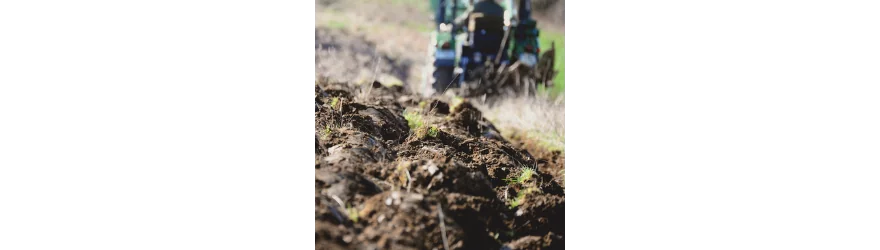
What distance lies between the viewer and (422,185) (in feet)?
8.88

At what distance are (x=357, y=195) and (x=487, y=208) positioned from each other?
45 cm

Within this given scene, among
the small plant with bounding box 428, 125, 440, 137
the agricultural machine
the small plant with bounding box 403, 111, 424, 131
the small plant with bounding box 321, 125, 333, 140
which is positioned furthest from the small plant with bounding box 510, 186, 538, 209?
the agricultural machine

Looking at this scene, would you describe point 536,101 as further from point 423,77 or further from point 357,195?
point 357,195

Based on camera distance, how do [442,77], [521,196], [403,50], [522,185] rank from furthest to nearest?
[403,50]
[442,77]
[522,185]
[521,196]

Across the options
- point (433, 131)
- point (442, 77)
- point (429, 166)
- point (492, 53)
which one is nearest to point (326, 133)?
point (433, 131)

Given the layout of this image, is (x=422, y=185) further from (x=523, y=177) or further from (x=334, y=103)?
(x=334, y=103)

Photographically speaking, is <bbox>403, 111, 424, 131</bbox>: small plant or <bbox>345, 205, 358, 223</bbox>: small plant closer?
<bbox>345, 205, 358, 223</bbox>: small plant

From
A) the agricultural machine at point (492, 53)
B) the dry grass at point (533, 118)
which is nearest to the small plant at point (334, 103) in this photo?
the dry grass at point (533, 118)

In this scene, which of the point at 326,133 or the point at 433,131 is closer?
the point at 326,133

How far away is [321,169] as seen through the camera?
9.26ft

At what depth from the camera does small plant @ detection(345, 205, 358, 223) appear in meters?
2.53

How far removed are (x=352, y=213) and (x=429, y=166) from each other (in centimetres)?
35

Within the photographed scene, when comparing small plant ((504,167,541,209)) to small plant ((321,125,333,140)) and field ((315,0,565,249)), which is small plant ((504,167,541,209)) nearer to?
field ((315,0,565,249))

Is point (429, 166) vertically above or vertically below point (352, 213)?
above
